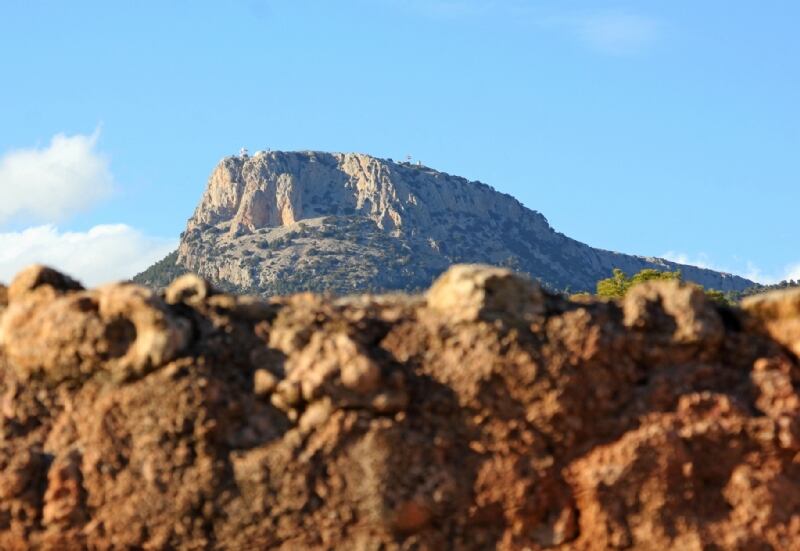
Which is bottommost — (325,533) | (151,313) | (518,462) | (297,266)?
(325,533)

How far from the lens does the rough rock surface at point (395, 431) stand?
1114cm

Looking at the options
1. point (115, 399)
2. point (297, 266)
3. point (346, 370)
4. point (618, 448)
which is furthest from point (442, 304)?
point (297, 266)

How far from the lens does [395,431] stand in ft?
36.8

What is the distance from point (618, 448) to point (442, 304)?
1776 millimetres

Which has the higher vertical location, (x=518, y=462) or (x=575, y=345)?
(x=575, y=345)

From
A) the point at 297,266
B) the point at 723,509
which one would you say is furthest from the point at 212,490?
the point at 297,266

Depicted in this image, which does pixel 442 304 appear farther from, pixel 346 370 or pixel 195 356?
pixel 195 356

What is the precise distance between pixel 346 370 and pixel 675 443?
8.53ft

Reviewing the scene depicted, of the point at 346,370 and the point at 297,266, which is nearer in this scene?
the point at 346,370

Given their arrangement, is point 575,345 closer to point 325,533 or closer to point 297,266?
point 325,533

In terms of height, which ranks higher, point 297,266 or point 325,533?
point 297,266

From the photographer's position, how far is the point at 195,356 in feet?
37.4

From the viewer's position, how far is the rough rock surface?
1114 cm

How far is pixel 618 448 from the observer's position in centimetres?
1130
